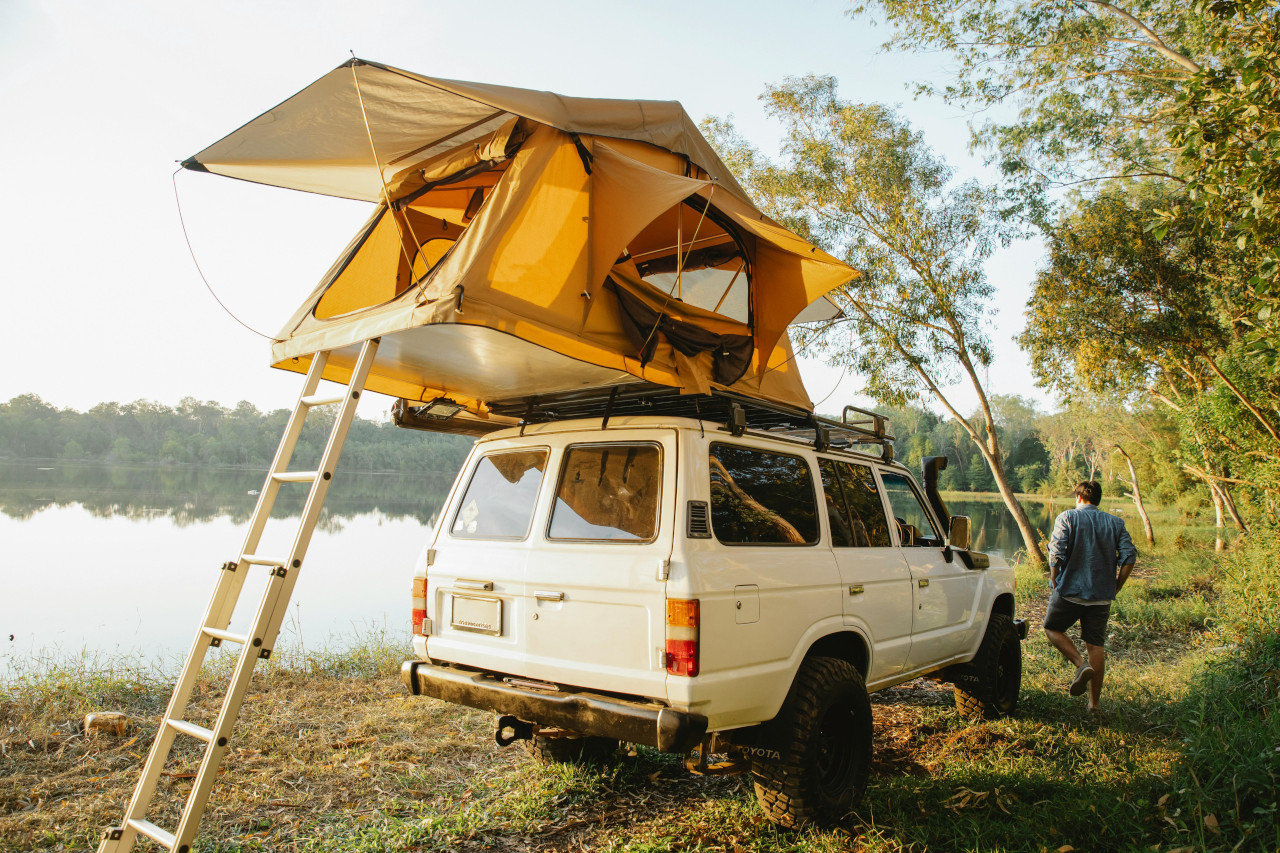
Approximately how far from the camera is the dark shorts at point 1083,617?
550 cm

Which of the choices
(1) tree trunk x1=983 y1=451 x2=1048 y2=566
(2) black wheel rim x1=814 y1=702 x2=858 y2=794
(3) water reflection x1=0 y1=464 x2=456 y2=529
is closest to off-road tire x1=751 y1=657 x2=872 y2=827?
(2) black wheel rim x1=814 y1=702 x2=858 y2=794

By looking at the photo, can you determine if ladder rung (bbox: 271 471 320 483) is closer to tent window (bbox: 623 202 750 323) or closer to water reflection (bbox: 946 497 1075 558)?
tent window (bbox: 623 202 750 323)

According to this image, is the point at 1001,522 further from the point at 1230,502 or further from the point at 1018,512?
the point at 1018,512

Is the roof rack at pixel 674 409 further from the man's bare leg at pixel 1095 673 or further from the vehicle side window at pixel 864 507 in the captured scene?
the man's bare leg at pixel 1095 673

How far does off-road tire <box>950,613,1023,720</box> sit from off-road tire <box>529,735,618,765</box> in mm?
2609

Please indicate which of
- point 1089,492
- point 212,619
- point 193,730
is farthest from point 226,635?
point 1089,492

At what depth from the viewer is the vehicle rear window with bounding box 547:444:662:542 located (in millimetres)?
3346

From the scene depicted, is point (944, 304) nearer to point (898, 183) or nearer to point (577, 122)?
point (898, 183)

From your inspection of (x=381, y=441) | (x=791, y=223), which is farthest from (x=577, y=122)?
(x=381, y=441)

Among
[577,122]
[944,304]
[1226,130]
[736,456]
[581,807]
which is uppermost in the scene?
[944,304]

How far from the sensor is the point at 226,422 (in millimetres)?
29344

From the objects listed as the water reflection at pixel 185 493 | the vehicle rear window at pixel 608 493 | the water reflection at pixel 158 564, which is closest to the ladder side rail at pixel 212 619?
the water reflection at pixel 158 564

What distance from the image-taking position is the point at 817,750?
347 centimetres

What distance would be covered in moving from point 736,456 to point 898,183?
441 inches
